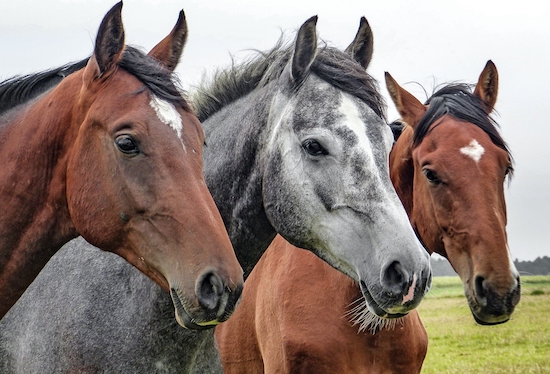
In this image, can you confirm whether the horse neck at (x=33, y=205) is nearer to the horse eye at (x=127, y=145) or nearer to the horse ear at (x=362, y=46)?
the horse eye at (x=127, y=145)

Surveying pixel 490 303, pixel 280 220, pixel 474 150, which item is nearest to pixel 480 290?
pixel 490 303

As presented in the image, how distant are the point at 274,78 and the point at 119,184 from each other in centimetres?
180

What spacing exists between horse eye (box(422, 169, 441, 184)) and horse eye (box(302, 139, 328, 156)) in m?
1.59

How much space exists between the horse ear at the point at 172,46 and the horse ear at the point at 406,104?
252cm

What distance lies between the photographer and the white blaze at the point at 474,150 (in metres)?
5.48

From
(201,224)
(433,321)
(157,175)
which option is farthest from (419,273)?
(433,321)

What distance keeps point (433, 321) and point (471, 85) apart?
1179 centimetres

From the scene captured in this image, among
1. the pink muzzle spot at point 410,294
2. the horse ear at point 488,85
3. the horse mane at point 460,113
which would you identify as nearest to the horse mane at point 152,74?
the pink muzzle spot at point 410,294

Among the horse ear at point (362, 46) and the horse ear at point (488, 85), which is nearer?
the horse ear at point (362, 46)

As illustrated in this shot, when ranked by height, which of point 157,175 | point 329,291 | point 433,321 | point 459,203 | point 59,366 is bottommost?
point 433,321

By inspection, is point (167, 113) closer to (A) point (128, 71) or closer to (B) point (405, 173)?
(A) point (128, 71)

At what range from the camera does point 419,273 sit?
3.75m

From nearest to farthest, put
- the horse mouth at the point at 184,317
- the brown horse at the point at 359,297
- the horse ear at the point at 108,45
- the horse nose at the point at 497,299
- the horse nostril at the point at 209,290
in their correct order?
the horse nostril at the point at 209,290 < the horse mouth at the point at 184,317 < the horse ear at the point at 108,45 < the horse nose at the point at 497,299 < the brown horse at the point at 359,297

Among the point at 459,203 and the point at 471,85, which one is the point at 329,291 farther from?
the point at 471,85
